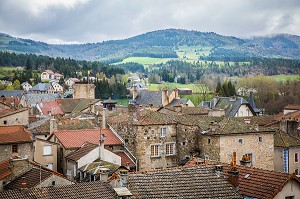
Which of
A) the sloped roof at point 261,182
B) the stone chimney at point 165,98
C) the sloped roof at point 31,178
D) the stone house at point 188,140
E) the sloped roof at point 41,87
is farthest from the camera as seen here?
the sloped roof at point 41,87

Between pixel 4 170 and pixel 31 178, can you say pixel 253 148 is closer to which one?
pixel 31 178

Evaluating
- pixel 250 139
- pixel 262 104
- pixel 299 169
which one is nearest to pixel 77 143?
pixel 250 139

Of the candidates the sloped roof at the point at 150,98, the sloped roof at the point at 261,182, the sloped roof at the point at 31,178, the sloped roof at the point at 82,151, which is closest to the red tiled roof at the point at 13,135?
the sloped roof at the point at 82,151

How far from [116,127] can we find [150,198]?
92.0 ft

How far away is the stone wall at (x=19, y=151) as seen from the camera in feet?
139

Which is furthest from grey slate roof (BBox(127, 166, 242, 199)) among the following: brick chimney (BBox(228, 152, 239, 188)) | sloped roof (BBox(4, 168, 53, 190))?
sloped roof (BBox(4, 168, 53, 190))

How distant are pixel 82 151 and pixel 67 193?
19.7 meters

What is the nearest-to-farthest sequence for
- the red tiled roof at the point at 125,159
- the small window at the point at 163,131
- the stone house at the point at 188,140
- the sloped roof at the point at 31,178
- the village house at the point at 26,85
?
the sloped roof at the point at 31,178
the red tiled roof at the point at 125,159
the stone house at the point at 188,140
the small window at the point at 163,131
the village house at the point at 26,85

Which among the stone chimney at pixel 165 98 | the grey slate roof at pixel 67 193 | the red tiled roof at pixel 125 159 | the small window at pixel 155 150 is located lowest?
the red tiled roof at pixel 125 159

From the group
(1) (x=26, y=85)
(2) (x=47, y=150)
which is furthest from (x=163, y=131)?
(1) (x=26, y=85)

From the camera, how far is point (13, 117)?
5934 cm

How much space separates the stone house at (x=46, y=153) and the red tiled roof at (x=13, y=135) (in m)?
2.39

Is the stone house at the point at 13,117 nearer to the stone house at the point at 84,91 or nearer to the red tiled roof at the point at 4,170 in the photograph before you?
the red tiled roof at the point at 4,170

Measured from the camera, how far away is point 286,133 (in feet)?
185
